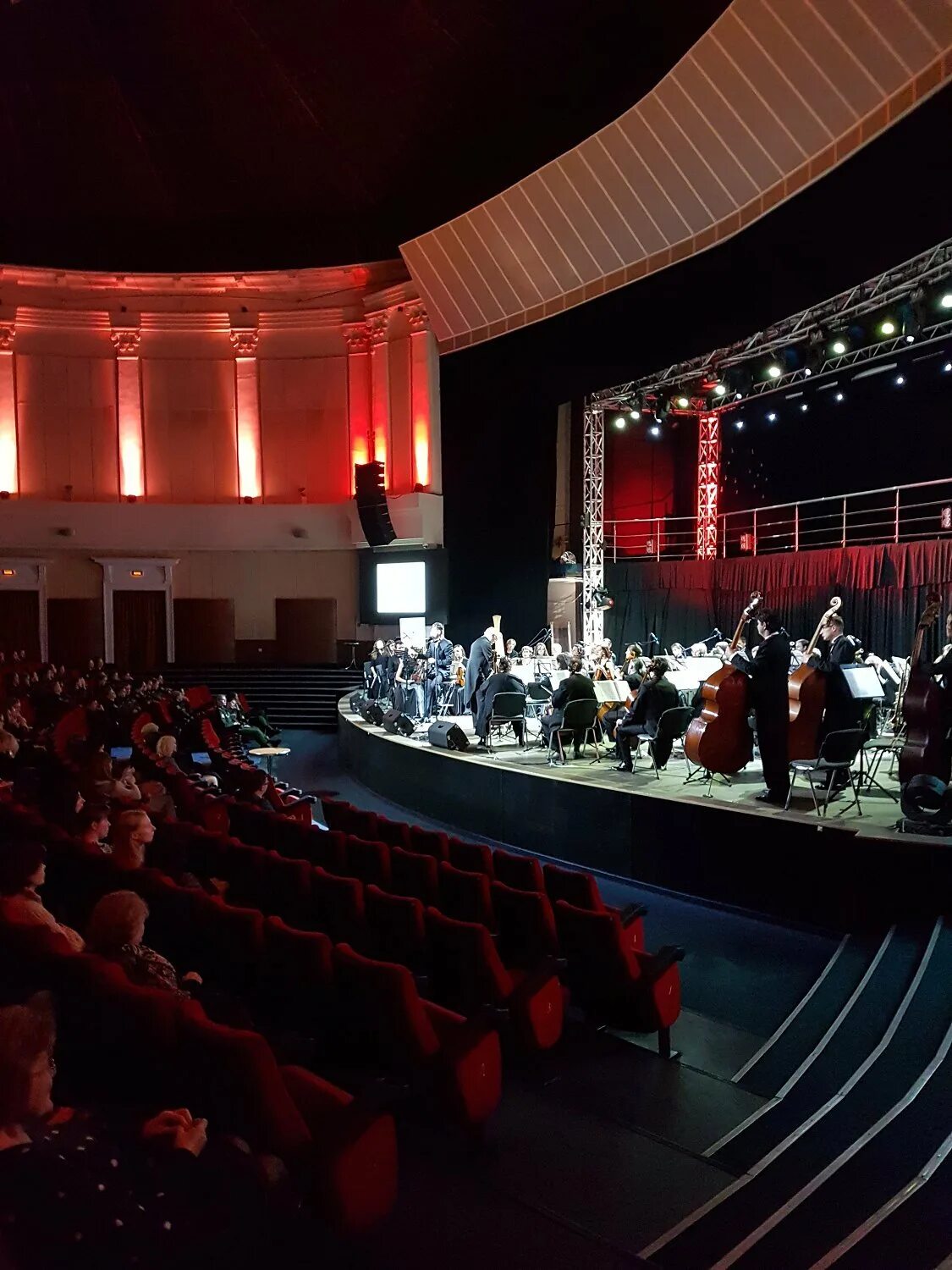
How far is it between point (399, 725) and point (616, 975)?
7.36 meters

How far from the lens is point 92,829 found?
4461 mm

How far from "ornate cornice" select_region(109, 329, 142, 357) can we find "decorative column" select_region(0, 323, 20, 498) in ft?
6.89

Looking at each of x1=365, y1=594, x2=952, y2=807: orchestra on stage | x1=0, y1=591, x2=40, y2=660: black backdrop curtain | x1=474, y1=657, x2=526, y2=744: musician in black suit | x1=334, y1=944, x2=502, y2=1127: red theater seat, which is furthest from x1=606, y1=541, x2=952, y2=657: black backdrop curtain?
x1=0, y1=591, x2=40, y2=660: black backdrop curtain

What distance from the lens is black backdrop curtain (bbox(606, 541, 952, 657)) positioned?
40.2ft

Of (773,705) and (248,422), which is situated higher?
(248,422)

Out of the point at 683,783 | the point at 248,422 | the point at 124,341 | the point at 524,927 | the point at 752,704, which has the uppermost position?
the point at 124,341

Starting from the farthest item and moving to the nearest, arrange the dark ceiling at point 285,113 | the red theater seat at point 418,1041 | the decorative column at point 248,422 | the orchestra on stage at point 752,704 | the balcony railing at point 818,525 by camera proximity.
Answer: the decorative column at point 248,422, the balcony railing at point 818,525, the dark ceiling at point 285,113, the orchestra on stage at point 752,704, the red theater seat at point 418,1041

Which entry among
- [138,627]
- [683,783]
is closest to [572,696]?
[683,783]

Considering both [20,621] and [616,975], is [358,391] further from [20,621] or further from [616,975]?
[616,975]

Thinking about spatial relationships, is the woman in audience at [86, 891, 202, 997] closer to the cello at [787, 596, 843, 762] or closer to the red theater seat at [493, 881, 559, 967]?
the red theater seat at [493, 881, 559, 967]

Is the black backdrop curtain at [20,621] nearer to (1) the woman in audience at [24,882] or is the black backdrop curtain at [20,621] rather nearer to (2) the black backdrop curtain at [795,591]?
(2) the black backdrop curtain at [795,591]

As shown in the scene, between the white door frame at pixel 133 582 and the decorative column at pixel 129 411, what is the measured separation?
1469mm

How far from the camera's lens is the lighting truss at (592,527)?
1741 cm

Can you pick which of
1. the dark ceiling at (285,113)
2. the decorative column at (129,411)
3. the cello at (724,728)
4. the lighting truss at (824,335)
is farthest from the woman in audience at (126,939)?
the decorative column at (129,411)
